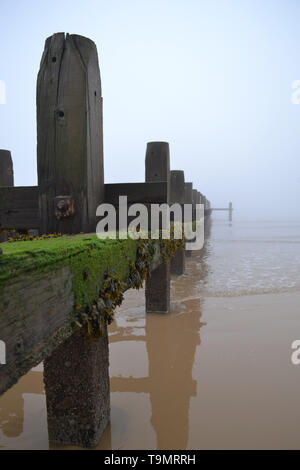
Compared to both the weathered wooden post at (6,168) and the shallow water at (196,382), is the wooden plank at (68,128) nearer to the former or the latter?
the shallow water at (196,382)

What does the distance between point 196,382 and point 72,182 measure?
2.92 meters

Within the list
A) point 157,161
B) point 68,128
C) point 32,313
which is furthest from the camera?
point 157,161

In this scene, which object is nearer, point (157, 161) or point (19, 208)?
point (19, 208)

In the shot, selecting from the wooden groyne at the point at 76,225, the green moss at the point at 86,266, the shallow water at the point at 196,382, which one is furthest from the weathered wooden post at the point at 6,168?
the green moss at the point at 86,266

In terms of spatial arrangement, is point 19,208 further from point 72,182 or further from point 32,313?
point 32,313

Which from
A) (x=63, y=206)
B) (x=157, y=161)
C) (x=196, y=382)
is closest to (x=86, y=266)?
(x=63, y=206)

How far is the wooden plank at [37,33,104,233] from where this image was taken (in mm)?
2859

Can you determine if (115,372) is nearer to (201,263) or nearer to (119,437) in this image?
(119,437)

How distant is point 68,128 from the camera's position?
2916 mm

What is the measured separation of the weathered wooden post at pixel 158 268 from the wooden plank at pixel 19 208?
2.55 metres

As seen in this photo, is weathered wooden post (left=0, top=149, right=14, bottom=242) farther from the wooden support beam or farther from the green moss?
the green moss

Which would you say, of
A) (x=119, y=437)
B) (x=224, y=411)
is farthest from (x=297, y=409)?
(x=119, y=437)

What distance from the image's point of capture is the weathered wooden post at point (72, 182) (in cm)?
263
